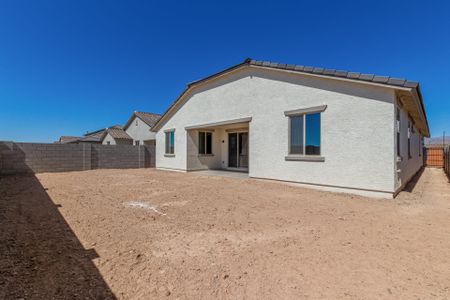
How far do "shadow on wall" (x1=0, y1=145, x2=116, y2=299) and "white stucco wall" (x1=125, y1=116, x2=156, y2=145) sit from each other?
20.1 metres

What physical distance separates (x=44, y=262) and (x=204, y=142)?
471 inches

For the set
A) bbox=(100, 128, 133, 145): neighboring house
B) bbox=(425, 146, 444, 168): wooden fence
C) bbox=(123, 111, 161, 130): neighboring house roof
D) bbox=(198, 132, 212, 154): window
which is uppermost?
bbox=(123, 111, 161, 130): neighboring house roof

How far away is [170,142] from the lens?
52.5 ft

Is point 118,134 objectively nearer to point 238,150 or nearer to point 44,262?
point 238,150

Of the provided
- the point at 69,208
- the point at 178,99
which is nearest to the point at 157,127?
the point at 178,99

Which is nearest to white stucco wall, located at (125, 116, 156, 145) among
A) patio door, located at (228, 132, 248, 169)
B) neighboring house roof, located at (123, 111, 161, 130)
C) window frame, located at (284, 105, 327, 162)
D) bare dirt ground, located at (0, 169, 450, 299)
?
neighboring house roof, located at (123, 111, 161, 130)

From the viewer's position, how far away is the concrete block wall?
12984mm

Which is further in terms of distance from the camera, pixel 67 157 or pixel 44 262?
pixel 67 157

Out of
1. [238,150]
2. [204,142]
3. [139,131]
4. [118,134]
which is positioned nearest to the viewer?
[238,150]

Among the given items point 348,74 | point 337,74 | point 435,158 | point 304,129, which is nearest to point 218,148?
point 304,129

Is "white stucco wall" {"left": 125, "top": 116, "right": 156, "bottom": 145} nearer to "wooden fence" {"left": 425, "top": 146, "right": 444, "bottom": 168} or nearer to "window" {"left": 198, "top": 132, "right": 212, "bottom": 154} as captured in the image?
"window" {"left": 198, "top": 132, "right": 212, "bottom": 154}

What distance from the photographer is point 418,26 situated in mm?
10375

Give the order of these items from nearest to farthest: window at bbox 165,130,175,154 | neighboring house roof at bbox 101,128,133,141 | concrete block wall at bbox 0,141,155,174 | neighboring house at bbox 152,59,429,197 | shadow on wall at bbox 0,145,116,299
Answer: shadow on wall at bbox 0,145,116,299, neighboring house at bbox 152,59,429,197, concrete block wall at bbox 0,141,155,174, window at bbox 165,130,175,154, neighboring house roof at bbox 101,128,133,141

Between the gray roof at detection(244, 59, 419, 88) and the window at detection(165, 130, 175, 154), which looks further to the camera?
the window at detection(165, 130, 175, 154)
